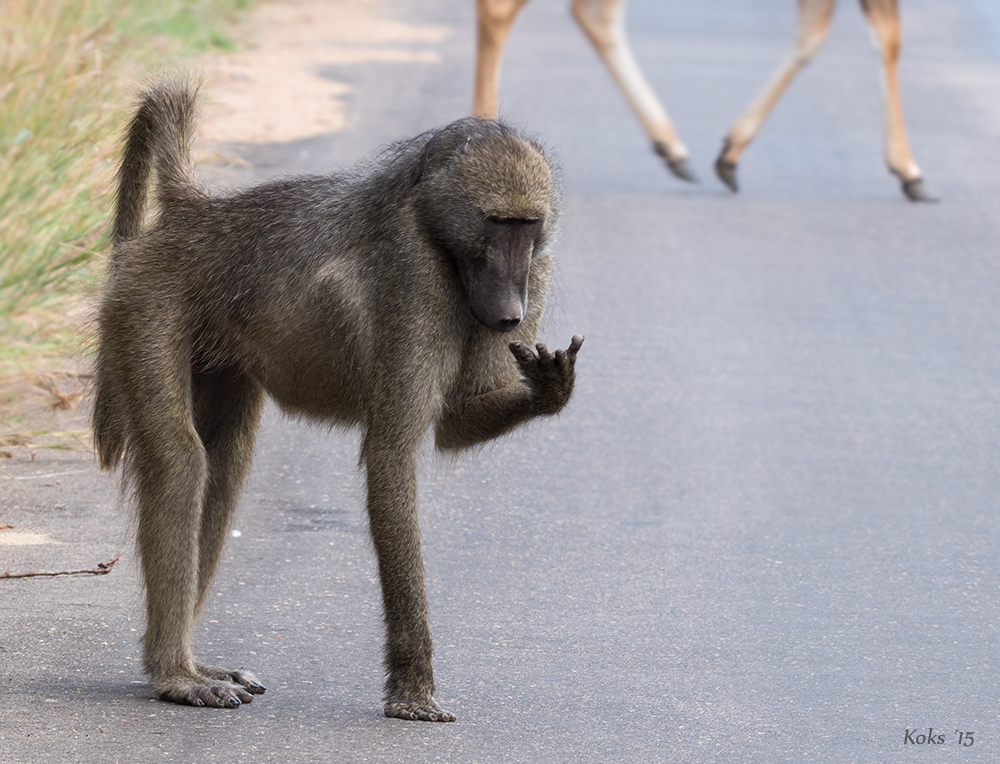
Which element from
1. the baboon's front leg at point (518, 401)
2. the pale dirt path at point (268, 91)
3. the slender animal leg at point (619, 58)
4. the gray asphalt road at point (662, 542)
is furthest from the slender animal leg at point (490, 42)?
the baboon's front leg at point (518, 401)

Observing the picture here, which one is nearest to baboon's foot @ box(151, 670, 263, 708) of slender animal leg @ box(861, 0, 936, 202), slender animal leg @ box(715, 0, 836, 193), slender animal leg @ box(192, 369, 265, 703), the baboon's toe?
the baboon's toe

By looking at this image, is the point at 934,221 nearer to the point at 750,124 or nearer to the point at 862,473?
the point at 750,124

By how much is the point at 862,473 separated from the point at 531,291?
265 centimetres

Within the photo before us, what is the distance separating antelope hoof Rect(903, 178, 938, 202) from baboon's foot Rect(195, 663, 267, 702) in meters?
7.51

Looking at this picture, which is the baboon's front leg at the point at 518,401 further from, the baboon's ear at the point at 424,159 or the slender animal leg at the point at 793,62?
the slender animal leg at the point at 793,62

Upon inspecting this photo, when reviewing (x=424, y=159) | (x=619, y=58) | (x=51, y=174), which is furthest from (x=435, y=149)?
(x=619, y=58)

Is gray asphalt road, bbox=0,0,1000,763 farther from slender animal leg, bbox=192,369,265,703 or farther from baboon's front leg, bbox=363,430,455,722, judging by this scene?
slender animal leg, bbox=192,369,265,703

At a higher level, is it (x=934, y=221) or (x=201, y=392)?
(x=201, y=392)

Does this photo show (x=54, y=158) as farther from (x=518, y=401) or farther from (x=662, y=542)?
(x=518, y=401)

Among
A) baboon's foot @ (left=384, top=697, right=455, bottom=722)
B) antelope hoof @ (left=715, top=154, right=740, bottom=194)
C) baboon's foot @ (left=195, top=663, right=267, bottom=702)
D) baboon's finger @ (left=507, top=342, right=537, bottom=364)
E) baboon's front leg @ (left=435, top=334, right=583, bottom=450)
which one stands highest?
baboon's finger @ (left=507, top=342, right=537, bottom=364)

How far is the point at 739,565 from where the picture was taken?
5625 millimetres

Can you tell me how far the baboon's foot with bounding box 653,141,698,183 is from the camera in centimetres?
1074

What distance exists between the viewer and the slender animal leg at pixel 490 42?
1028cm

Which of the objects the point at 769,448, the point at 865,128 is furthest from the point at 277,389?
the point at 865,128
